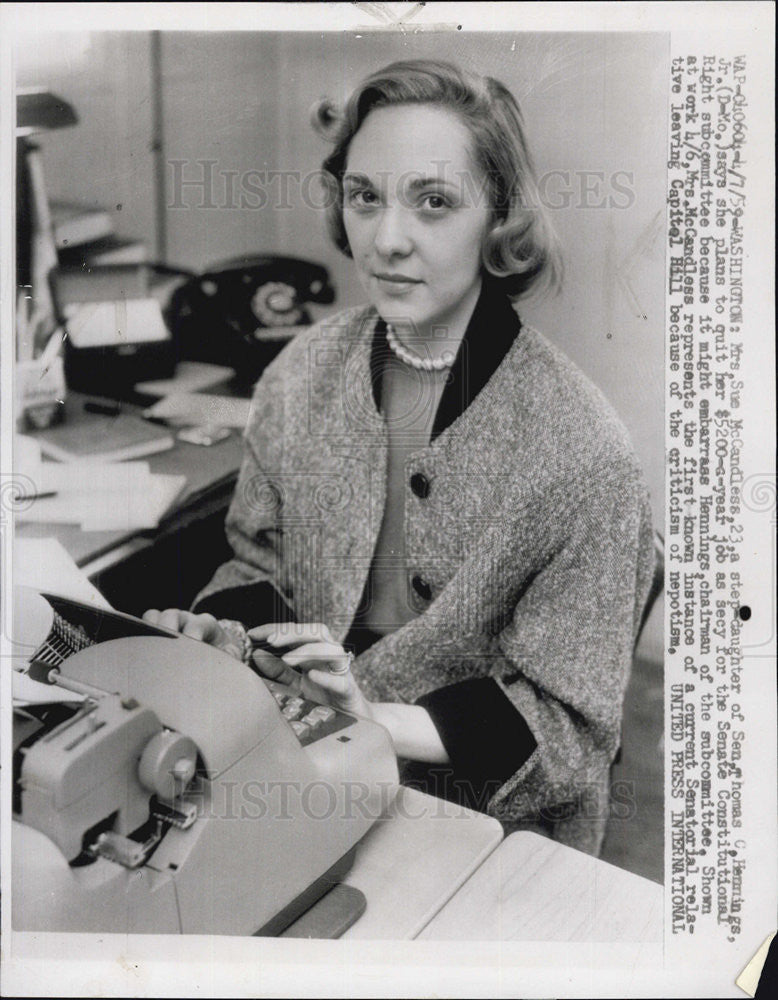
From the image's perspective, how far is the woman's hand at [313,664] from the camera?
0.88 metres

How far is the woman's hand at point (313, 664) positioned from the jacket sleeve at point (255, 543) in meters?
0.02

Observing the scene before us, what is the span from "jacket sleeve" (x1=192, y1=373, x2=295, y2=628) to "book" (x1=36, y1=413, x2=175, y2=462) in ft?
0.27

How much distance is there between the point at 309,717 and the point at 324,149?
0.51 meters

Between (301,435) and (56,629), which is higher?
(301,435)

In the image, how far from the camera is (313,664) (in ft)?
2.91

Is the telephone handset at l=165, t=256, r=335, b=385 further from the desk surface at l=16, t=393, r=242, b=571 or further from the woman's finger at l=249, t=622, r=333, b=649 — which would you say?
the woman's finger at l=249, t=622, r=333, b=649

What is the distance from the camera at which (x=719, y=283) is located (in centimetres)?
90

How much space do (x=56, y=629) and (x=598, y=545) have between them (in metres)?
0.49

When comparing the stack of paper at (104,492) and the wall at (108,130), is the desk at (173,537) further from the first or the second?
the wall at (108,130)

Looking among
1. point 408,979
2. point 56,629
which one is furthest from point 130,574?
point 408,979

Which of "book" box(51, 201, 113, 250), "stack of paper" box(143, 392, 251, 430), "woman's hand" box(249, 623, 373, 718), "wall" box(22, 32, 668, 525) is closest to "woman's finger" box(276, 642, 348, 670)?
"woman's hand" box(249, 623, 373, 718)

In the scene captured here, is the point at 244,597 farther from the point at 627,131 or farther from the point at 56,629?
the point at 627,131

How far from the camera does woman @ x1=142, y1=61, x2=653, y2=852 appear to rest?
0.86 m

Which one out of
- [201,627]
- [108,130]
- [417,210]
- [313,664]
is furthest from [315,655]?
[108,130]
